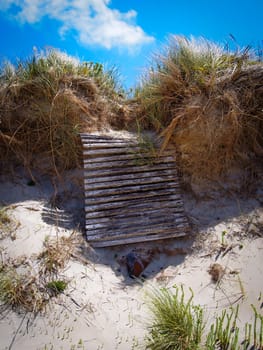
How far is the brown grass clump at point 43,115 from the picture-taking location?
5.05m

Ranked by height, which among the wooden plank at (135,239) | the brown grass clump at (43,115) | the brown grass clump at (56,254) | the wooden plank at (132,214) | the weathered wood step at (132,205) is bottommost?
the brown grass clump at (56,254)

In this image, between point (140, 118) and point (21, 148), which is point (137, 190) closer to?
point (140, 118)

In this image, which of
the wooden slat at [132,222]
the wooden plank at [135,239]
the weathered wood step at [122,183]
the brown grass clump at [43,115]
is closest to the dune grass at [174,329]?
the wooden plank at [135,239]

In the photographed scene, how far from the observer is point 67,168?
16.8ft

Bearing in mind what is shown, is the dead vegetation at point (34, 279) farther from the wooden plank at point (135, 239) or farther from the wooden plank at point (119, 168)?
the wooden plank at point (119, 168)

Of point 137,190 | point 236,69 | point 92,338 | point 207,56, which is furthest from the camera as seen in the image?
point 207,56

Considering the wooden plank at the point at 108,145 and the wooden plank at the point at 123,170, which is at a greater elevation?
the wooden plank at the point at 108,145

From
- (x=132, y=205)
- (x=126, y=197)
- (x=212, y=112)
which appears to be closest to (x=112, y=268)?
(x=132, y=205)

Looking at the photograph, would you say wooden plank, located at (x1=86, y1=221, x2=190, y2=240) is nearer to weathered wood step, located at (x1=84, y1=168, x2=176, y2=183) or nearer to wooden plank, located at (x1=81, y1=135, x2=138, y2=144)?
weathered wood step, located at (x1=84, y1=168, x2=176, y2=183)

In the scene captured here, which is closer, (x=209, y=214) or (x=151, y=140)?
(x=209, y=214)

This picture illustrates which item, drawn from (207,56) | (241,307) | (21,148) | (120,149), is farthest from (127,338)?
(207,56)

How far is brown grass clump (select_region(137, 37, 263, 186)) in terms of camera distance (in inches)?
190

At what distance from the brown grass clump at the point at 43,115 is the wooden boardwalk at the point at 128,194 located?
42 cm

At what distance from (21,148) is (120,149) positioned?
1855mm
